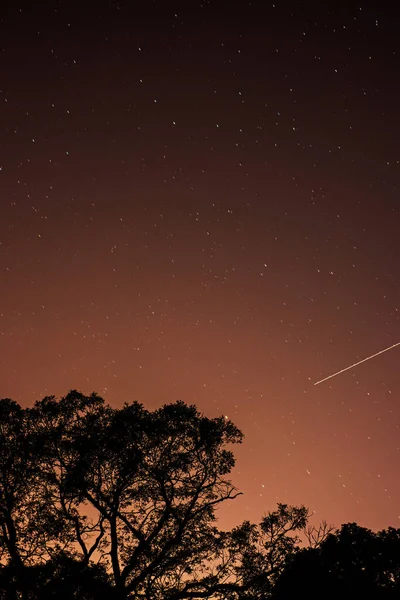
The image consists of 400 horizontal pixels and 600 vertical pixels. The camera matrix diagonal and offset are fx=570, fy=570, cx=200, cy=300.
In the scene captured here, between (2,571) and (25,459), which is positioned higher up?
(25,459)

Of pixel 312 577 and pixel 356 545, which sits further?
pixel 356 545

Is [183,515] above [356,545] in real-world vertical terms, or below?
above

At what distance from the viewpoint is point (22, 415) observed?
18.0 metres

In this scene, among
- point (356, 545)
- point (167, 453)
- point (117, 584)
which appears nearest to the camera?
point (117, 584)

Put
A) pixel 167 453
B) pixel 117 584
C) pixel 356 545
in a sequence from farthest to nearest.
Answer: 1. pixel 356 545
2. pixel 167 453
3. pixel 117 584

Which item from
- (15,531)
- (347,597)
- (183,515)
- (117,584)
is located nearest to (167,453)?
(183,515)

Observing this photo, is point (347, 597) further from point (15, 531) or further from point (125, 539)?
point (15, 531)

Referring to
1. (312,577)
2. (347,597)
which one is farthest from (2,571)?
(347,597)

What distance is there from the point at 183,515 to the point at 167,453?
2.03 m

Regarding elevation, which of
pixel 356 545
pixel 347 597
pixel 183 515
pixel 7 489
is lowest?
pixel 347 597

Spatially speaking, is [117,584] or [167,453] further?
[167,453]

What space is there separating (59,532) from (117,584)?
2342 millimetres

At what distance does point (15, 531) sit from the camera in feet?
56.9

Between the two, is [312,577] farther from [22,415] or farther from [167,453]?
[22,415]
